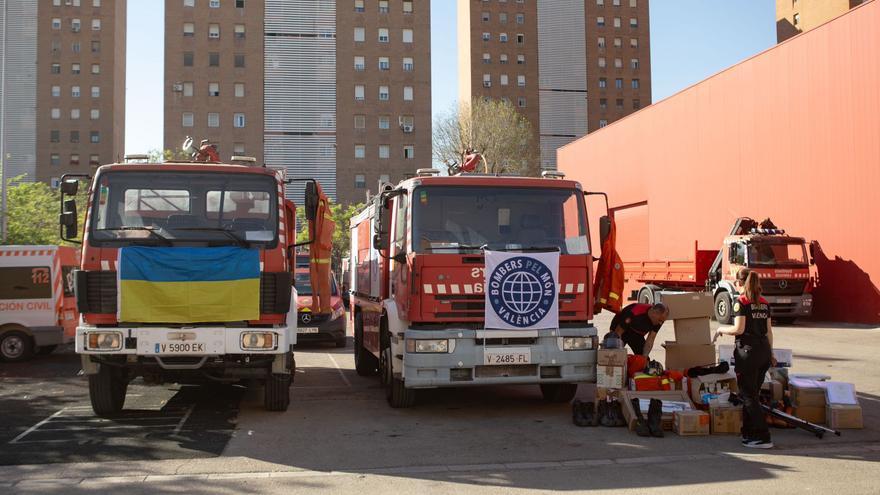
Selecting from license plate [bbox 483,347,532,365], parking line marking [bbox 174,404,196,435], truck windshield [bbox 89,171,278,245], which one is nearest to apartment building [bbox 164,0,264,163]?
parking line marking [bbox 174,404,196,435]

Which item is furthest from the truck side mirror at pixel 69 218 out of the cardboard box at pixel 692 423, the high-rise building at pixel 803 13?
the high-rise building at pixel 803 13

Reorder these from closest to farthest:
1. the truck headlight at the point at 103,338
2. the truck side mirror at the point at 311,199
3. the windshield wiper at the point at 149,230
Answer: the truck headlight at the point at 103,338, the windshield wiper at the point at 149,230, the truck side mirror at the point at 311,199

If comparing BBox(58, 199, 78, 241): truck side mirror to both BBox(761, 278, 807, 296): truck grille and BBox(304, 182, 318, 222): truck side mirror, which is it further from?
BBox(761, 278, 807, 296): truck grille

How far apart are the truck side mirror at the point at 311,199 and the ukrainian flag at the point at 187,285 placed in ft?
3.22

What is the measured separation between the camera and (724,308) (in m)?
22.3

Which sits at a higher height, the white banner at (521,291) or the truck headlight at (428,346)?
the white banner at (521,291)

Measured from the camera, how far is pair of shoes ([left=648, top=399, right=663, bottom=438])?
7.66 metres

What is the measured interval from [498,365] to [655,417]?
1685mm

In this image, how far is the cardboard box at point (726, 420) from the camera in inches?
307

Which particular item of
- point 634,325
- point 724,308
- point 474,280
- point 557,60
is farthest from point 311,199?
point 557,60

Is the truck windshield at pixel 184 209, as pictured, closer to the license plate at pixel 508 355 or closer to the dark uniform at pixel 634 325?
the license plate at pixel 508 355

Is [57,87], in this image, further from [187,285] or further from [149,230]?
[187,285]

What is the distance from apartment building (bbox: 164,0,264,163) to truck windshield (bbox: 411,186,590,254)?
2440 inches

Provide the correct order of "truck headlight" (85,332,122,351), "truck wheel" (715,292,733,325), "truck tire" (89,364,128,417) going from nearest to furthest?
"truck headlight" (85,332,122,351)
"truck tire" (89,364,128,417)
"truck wheel" (715,292,733,325)
